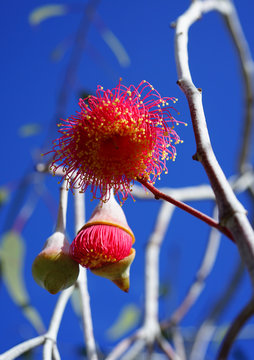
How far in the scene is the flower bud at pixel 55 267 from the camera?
85cm

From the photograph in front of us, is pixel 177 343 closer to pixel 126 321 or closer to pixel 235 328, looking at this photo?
pixel 126 321

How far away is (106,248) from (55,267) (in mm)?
Answer: 94

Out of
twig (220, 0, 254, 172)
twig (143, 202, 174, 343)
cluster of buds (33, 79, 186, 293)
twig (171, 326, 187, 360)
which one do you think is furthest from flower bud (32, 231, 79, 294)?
twig (220, 0, 254, 172)

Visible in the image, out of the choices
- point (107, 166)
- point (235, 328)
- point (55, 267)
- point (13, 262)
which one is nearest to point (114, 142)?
point (107, 166)

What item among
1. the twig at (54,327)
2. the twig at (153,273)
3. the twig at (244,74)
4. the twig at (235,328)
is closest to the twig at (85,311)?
the twig at (54,327)

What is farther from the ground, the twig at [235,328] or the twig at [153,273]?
the twig at [153,273]

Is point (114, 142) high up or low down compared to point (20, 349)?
up

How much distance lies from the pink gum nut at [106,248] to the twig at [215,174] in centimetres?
27

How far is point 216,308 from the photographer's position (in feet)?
6.48

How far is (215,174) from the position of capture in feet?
1.95

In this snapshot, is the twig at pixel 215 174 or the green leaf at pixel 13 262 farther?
the green leaf at pixel 13 262

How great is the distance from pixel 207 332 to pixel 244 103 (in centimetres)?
99

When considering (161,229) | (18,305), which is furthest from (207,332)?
(18,305)

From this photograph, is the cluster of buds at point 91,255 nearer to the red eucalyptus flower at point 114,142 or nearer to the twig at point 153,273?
the red eucalyptus flower at point 114,142
